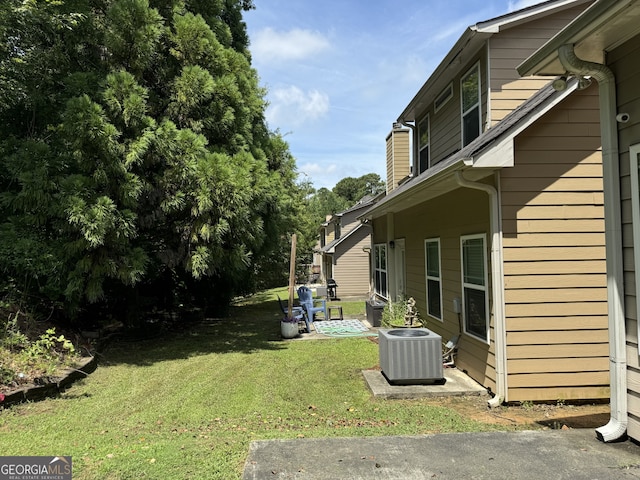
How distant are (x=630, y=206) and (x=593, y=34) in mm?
1338

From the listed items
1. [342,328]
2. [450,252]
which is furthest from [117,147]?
[342,328]

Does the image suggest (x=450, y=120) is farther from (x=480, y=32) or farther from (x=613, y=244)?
(x=613, y=244)

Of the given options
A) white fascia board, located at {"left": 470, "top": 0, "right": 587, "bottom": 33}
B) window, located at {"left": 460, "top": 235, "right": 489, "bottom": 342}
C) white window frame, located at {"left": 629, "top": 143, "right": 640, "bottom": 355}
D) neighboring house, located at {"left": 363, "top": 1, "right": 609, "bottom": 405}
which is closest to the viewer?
white window frame, located at {"left": 629, "top": 143, "right": 640, "bottom": 355}

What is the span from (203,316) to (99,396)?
315 inches

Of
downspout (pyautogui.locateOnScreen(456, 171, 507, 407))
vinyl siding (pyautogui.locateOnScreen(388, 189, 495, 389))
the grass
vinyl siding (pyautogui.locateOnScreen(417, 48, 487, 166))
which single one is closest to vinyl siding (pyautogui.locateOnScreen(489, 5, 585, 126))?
vinyl siding (pyautogui.locateOnScreen(417, 48, 487, 166))

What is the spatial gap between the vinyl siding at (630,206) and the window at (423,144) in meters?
6.33

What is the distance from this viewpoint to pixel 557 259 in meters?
4.92

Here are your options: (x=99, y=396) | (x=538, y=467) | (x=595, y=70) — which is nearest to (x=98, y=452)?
(x=99, y=396)

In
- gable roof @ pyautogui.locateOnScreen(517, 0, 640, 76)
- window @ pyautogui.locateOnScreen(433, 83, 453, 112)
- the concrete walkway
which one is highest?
window @ pyautogui.locateOnScreen(433, 83, 453, 112)

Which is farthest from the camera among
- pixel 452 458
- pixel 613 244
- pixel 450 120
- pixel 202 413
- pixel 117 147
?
pixel 450 120

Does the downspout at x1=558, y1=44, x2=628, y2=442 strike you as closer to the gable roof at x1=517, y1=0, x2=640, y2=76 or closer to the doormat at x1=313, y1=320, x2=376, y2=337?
the gable roof at x1=517, y1=0, x2=640, y2=76

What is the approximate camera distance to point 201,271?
815 cm

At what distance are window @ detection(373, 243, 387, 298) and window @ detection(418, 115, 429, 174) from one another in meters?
2.71

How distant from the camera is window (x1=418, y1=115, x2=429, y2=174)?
31.3 feet
